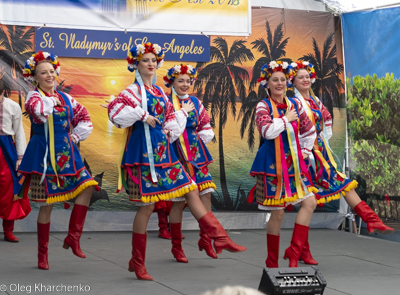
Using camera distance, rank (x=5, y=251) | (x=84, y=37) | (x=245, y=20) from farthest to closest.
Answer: (x=245, y=20)
(x=84, y=37)
(x=5, y=251)

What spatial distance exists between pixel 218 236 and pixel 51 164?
1266mm

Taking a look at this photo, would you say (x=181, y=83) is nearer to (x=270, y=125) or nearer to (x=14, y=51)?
(x=270, y=125)

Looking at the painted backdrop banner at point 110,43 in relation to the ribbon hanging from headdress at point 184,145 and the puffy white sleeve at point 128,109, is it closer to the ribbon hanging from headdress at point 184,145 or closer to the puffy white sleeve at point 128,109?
the ribbon hanging from headdress at point 184,145

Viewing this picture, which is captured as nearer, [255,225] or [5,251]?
[5,251]

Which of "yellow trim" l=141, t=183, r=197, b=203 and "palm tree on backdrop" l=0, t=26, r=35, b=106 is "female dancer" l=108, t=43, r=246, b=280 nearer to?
"yellow trim" l=141, t=183, r=197, b=203

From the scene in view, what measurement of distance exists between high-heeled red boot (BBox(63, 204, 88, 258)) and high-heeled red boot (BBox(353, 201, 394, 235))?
199 centimetres

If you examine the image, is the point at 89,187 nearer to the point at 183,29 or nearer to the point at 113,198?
the point at 113,198

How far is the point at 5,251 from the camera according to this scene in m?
4.97

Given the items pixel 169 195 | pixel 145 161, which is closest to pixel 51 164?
pixel 145 161

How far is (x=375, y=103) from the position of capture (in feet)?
19.9

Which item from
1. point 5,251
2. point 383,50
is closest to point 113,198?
point 5,251

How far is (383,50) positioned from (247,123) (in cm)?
150

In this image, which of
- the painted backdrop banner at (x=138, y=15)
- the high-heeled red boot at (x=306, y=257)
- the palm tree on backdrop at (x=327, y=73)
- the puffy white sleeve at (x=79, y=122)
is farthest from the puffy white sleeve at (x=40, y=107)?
the palm tree on backdrop at (x=327, y=73)

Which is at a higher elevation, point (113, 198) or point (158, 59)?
point (158, 59)
